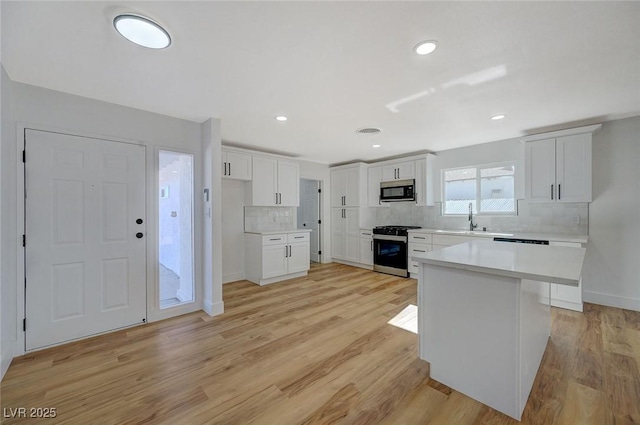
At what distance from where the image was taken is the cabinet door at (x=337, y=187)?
6090 mm

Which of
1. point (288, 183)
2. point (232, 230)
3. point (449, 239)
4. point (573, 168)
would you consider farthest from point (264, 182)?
point (573, 168)

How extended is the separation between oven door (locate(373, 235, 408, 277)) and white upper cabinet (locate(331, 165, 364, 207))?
41.0 inches

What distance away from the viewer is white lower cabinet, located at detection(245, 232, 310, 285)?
4.44 metres

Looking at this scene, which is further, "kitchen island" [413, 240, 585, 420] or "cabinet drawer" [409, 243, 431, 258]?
"cabinet drawer" [409, 243, 431, 258]

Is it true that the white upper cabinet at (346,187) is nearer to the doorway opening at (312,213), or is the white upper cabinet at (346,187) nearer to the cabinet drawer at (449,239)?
the doorway opening at (312,213)

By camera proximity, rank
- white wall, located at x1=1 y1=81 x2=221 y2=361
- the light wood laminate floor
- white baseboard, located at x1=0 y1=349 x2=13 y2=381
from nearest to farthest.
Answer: the light wood laminate floor
white baseboard, located at x1=0 y1=349 x2=13 y2=381
white wall, located at x1=1 y1=81 x2=221 y2=361

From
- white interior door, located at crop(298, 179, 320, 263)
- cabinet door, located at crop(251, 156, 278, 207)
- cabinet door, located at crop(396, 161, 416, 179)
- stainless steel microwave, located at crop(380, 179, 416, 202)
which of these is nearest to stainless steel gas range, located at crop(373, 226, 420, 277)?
stainless steel microwave, located at crop(380, 179, 416, 202)

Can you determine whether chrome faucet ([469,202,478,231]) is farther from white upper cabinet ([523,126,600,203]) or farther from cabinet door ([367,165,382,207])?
cabinet door ([367,165,382,207])

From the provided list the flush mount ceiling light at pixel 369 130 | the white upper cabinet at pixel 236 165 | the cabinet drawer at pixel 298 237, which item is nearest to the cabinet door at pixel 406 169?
the flush mount ceiling light at pixel 369 130

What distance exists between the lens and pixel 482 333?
166cm

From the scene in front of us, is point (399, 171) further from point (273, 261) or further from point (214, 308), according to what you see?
point (214, 308)

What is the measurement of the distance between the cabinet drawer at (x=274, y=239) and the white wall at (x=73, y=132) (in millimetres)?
1320

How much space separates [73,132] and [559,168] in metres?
5.77

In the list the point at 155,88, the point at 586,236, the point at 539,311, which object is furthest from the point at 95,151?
the point at 586,236
